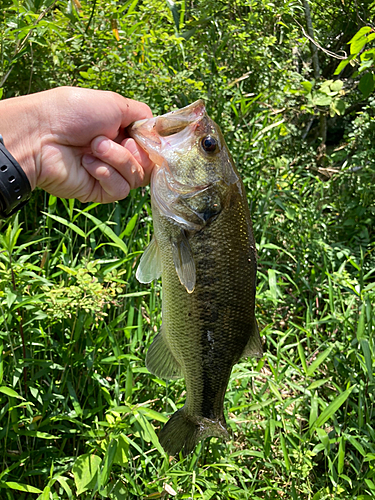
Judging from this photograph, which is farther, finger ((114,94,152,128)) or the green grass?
the green grass

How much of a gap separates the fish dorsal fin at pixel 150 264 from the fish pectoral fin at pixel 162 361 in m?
0.28

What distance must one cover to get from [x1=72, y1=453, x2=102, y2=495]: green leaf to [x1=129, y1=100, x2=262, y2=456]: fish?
942 mm

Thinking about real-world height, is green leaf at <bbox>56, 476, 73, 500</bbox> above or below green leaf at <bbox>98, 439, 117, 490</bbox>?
below

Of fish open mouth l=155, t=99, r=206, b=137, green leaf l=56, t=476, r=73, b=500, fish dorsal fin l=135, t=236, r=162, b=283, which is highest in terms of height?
fish open mouth l=155, t=99, r=206, b=137

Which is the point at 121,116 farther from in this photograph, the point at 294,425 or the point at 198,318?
the point at 294,425

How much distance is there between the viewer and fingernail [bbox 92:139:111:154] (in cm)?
198

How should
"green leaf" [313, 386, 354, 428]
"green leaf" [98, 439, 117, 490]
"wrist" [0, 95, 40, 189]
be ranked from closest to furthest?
"wrist" [0, 95, 40, 189], "green leaf" [98, 439, 117, 490], "green leaf" [313, 386, 354, 428]

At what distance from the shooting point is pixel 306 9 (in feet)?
17.5

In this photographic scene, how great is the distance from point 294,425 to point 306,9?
178 inches

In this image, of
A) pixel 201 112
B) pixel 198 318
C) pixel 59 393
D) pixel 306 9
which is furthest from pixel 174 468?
pixel 306 9

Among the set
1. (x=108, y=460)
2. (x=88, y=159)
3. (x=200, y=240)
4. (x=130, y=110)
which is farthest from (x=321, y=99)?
(x=108, y=460)

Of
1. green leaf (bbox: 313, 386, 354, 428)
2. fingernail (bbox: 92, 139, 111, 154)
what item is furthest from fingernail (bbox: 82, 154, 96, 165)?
green leaf (bbox: 313, 386, 354, 428)

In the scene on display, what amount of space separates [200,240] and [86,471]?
A: 1.46 m

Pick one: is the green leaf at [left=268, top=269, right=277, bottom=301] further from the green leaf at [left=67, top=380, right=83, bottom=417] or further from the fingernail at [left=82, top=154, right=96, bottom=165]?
the fingernail at [left=82, top=154, right=96, bottom=165]
